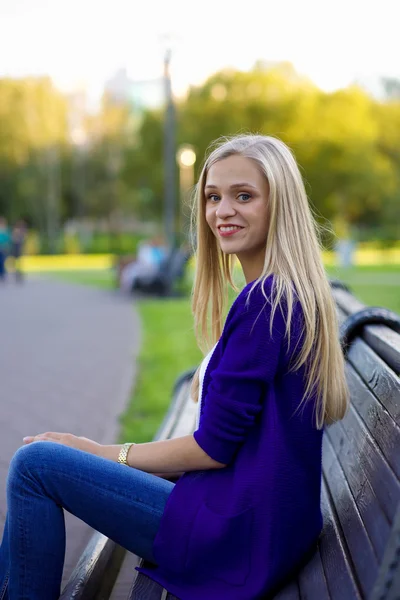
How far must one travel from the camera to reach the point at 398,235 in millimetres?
52781

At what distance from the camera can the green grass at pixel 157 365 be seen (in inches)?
237

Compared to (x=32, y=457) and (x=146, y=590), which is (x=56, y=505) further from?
(x=146, y=590)

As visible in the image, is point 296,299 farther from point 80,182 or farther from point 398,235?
point 80,182

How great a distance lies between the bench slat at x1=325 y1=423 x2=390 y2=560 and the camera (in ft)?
6.00

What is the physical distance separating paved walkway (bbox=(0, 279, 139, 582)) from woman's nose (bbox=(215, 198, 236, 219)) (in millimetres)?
1834

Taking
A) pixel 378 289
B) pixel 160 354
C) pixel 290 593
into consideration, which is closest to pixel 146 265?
pixel 378 289

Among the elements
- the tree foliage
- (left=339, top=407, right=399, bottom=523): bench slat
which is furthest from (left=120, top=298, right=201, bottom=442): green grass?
the tree foliage

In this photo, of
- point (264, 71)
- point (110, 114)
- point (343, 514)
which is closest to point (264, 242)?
point (343, 514)

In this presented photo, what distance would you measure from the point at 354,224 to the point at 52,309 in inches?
1875

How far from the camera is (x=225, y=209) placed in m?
2.39

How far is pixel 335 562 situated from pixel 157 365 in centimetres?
689

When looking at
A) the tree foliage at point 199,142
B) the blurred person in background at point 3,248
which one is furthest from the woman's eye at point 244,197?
the tree foliage at point 199,142

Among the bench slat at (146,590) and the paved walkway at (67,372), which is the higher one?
the bench slat at (146,590)

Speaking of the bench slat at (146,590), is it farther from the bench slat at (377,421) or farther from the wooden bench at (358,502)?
the bench slat at (377,421)
